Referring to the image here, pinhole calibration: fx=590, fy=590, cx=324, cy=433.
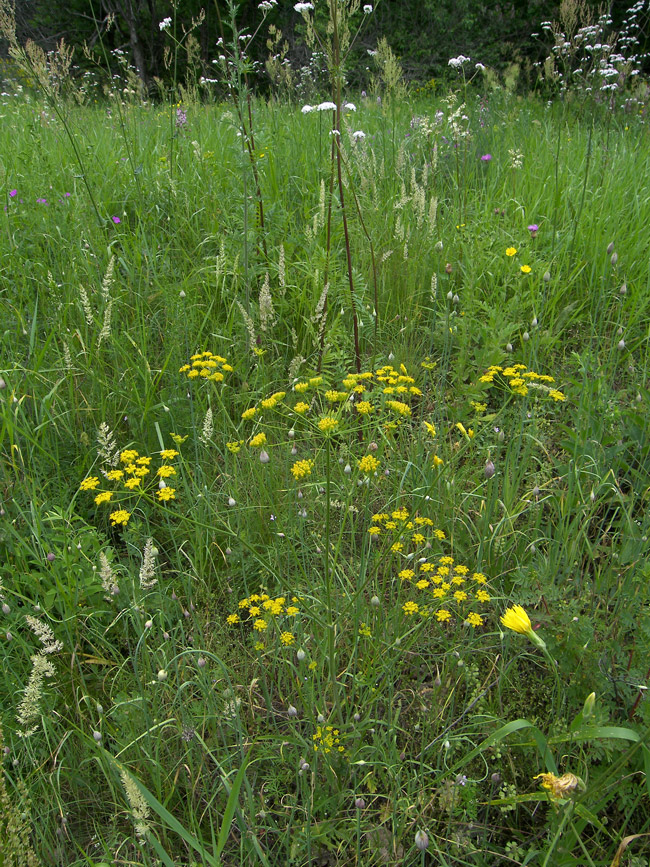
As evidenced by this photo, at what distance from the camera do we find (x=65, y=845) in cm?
122

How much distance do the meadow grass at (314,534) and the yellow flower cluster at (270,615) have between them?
2 centimetres

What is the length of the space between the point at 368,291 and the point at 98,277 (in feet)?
3.89

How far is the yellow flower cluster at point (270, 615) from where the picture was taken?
1246 millimetres

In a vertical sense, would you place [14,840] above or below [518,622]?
below

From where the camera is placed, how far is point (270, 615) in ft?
4.84

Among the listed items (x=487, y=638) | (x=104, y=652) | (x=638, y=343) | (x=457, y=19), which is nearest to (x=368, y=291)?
(x=638, y=343)

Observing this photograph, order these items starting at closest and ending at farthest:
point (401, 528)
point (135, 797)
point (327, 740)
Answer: point (135, 797)
point (327, 740)
point (401, 528)

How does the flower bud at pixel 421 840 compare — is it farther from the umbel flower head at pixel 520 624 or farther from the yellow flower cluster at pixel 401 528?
the yellow flower cluster at pixel 401 528

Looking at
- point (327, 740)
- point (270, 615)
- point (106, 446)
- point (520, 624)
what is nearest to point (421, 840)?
point (327, 740)

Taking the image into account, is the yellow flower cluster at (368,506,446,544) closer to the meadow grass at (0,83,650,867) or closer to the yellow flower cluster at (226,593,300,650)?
the meadow grass at (0,83,650,867)

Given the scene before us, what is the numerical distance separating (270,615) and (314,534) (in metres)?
0.26

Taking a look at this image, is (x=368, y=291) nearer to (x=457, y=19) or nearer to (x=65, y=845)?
(x=65, y=845)

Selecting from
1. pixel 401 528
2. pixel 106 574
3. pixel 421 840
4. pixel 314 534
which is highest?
pixel 106 574

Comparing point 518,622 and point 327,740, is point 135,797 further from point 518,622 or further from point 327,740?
point 518,622
